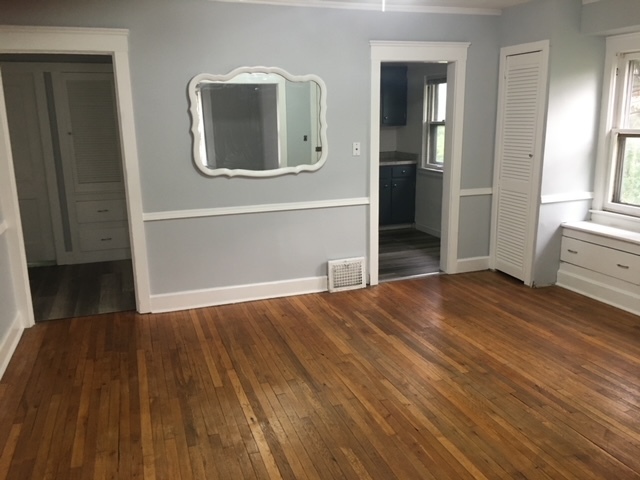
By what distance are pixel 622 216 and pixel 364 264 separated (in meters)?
2.20

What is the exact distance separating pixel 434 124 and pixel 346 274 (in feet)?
9.53

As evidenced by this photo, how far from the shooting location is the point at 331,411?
2814 millimetres

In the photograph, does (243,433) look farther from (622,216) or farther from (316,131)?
(622,216)

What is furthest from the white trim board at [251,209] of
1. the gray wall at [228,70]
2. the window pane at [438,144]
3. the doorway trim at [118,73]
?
the window pane at [438,144]

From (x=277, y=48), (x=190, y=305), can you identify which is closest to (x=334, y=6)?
(x=277, y=48)

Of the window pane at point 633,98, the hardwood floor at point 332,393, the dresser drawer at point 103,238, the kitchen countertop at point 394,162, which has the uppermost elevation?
the window pane at point 633,98

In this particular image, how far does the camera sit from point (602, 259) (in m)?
4.32

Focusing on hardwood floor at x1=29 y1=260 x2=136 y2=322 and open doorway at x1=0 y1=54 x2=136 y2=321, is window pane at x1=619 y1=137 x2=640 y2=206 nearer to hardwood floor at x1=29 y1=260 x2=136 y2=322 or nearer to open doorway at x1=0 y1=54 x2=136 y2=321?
hardwood floor at x1=29 y1=260 x2=136 y2=322

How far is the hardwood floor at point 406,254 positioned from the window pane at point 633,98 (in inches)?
82.7

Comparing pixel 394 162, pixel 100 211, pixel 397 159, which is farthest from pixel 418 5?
pixel 100 211

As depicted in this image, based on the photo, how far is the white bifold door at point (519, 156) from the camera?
4.48 m

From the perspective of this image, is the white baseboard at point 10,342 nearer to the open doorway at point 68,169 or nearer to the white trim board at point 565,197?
the open doorway at point 68,169

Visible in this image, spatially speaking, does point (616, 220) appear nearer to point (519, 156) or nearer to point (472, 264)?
point (519, 156)

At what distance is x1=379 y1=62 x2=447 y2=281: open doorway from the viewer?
21.5 feet
